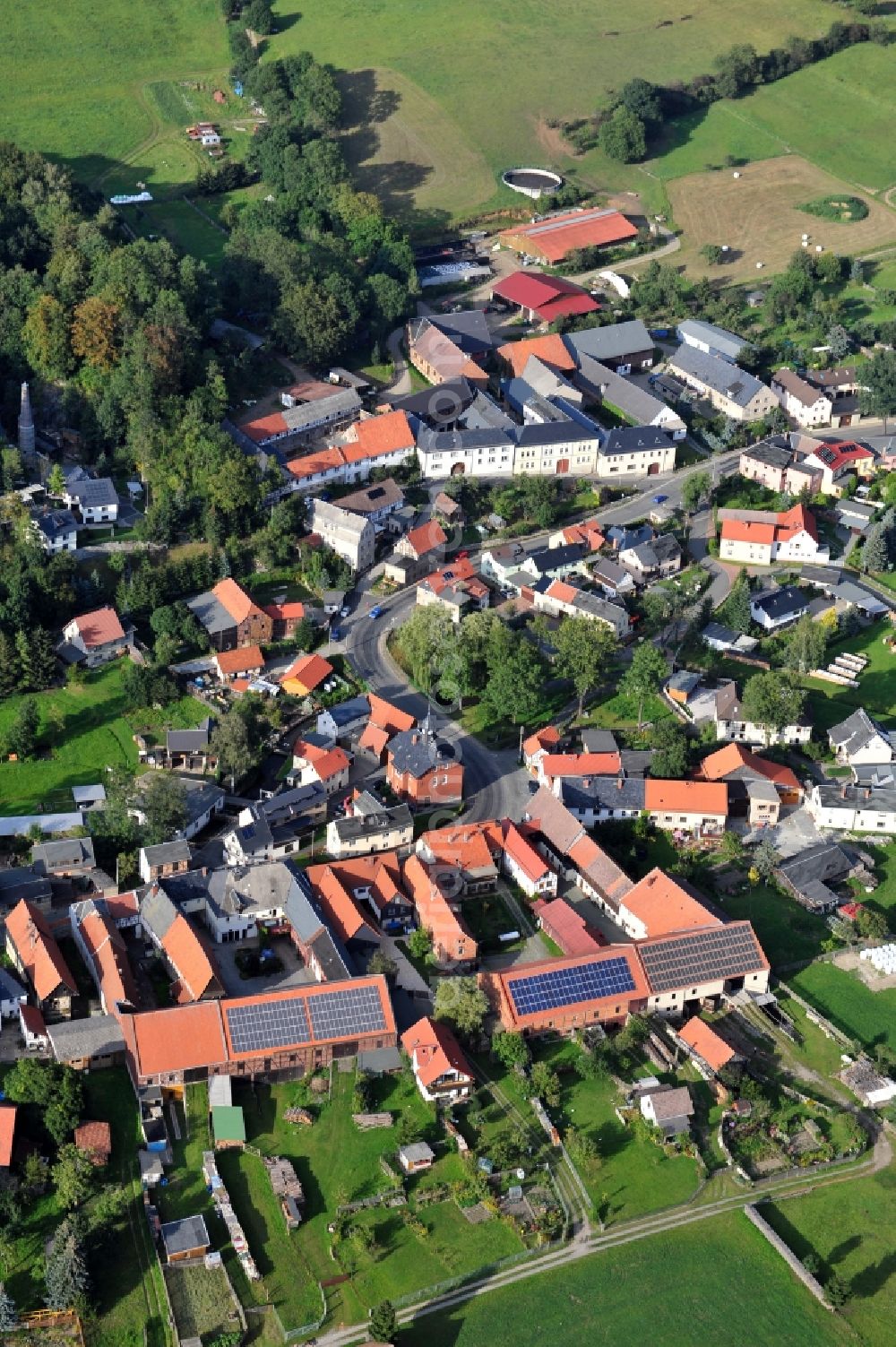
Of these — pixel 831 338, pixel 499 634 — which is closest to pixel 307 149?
pixel 831 338

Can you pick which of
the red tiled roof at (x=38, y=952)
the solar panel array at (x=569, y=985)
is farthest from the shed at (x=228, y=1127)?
the solar panel array at (x=569, y=985)

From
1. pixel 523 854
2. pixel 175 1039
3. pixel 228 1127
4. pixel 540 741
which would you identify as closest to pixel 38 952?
pixel 175 1039

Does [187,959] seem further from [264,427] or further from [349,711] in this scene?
[264,427]

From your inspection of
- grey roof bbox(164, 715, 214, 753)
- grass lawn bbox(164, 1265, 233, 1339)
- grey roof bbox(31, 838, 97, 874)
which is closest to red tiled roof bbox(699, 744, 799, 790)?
grey roof bbox(164, 715, 214, 753)

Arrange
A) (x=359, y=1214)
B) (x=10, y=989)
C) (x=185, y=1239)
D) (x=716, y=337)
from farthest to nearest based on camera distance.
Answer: (x=716, y=337)
(x=10, y=989)
(x=359, y=1214)
(x=185, y=1239)

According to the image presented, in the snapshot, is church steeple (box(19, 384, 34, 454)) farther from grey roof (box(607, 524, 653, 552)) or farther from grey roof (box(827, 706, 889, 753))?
grey roof (box(827, 706, 889, 753))

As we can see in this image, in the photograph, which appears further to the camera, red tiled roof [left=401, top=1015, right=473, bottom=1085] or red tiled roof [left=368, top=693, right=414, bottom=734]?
red tiled roof [left=368, top=693, right=414, bottom=734]
